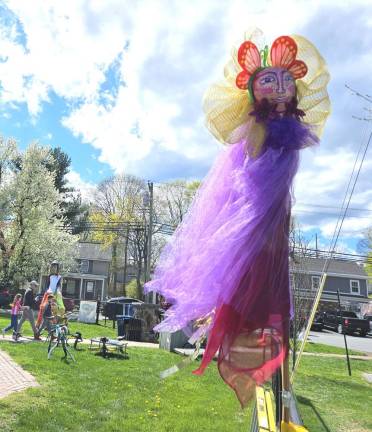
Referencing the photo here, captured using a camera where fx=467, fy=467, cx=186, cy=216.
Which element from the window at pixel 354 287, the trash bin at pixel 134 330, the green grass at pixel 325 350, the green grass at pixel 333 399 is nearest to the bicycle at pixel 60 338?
the green grass at pixel 333 399

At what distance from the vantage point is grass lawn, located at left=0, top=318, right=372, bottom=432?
5.59 metres

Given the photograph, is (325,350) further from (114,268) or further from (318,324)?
(114,268)

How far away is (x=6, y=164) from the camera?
29.4 meters

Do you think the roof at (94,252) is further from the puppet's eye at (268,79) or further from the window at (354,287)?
the puppet's eye at (268,79)

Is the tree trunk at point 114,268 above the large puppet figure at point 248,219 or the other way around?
above

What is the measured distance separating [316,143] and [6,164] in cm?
2958

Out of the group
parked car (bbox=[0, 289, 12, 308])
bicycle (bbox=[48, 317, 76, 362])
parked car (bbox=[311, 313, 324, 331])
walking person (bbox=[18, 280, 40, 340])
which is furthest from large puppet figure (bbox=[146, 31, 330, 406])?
parked car (bbox=[311, 313, 324, 331])

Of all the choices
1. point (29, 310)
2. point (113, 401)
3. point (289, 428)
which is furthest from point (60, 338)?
point (289, 428)

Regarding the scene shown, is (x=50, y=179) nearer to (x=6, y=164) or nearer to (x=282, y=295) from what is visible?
(x=6, y=164)

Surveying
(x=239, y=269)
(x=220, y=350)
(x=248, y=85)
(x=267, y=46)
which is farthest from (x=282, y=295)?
(x=267, y=46)

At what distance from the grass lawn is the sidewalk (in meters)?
0.17

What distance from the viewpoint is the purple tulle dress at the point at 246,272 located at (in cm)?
228

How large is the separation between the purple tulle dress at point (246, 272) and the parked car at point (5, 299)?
2619 centimetres

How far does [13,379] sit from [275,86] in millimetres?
6490
